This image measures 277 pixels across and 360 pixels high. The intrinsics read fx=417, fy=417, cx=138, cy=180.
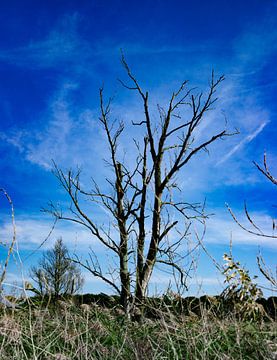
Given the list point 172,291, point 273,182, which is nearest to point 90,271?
point 172,291

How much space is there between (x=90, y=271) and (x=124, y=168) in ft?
9.51

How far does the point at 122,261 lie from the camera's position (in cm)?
1038

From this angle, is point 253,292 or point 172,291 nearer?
point 172,291

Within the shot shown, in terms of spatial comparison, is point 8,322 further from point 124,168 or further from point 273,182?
point 124,168

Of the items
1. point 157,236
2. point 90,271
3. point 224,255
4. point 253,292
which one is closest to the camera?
point 253,292

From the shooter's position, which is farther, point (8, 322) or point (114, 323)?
point (114, 323)

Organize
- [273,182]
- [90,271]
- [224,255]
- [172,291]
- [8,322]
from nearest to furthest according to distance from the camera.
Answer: [273,182], [8,322], [172,291], [224,255], [90,271]

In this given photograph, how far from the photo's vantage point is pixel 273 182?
91.0 inches

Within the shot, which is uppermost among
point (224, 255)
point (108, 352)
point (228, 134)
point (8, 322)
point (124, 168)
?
point (228, 134)

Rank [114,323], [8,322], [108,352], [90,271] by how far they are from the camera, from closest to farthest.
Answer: [108,352] → [8,322] → [114,323] → [90,271]

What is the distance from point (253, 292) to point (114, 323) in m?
2.69

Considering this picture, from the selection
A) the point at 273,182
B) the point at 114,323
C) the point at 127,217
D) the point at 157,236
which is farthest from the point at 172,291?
the point at 127,217

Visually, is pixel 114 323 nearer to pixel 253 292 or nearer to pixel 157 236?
pixel 253 292

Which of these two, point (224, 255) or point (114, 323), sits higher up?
point (224, 255)
